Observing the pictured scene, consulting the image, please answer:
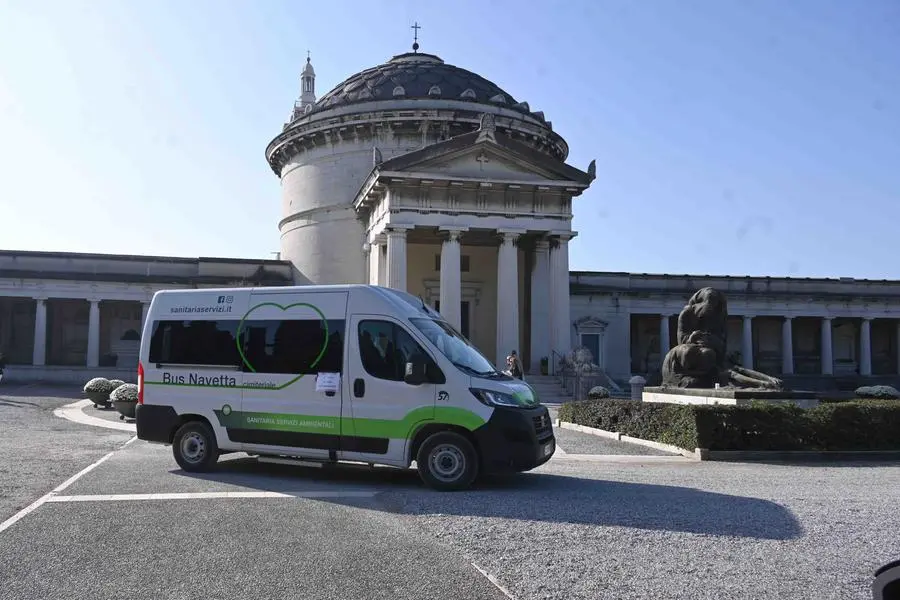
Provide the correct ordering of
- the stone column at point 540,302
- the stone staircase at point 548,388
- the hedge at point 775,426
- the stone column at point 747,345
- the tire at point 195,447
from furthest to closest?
the stone column at point 747,345, the stone column at point 540,302, the stone staircase at point 548,388, the hedge at point 775,426, the tire at point 195,447

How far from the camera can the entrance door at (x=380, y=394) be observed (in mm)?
11188

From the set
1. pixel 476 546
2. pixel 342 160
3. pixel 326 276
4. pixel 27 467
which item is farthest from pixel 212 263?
pixel 476 546

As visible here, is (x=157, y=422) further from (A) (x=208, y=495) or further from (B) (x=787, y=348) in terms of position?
(B) (x=787, y=348)

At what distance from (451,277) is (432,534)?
27833 millimetres

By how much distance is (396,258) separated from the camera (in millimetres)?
34812

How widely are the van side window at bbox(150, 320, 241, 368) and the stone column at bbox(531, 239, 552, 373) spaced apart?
25.4 meters

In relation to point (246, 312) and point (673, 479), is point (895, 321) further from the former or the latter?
point (246, 312)

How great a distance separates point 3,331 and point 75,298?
24.0 feet

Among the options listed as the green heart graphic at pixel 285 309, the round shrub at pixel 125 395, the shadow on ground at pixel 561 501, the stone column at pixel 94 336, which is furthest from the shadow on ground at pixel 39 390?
the shadow on ground at pixel 561 501

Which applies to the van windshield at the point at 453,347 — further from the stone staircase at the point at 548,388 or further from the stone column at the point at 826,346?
the stone column at the point at 826,346

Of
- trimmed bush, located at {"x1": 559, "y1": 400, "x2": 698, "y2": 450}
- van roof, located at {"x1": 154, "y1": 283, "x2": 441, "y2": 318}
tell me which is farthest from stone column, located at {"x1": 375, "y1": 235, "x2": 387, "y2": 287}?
van roof, located at {"x1": 154, "y1": 283, "x2": 441, "y2": 318}

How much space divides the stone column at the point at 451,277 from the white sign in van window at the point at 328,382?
23592 millimetres

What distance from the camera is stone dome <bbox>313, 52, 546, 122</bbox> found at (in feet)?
152

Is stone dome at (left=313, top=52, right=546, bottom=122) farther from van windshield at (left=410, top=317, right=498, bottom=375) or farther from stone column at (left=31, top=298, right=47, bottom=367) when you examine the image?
van windshield at (left=410, top=317, right=498, bottom=375)
